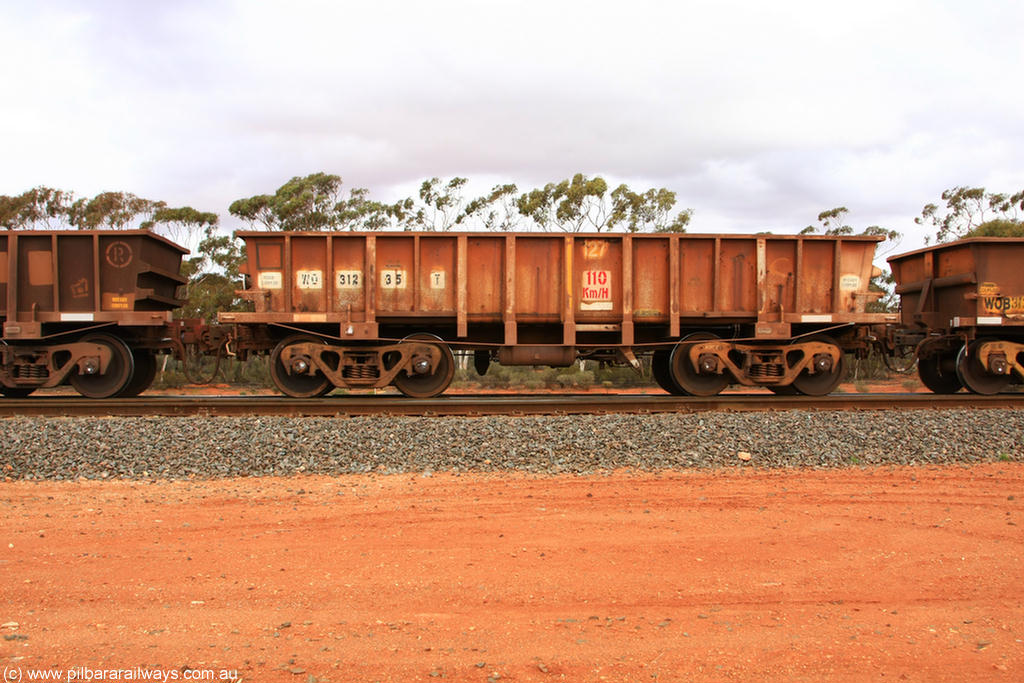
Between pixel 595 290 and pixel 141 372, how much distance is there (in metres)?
8.08

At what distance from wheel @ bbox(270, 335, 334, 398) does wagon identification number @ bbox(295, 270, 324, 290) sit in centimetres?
81

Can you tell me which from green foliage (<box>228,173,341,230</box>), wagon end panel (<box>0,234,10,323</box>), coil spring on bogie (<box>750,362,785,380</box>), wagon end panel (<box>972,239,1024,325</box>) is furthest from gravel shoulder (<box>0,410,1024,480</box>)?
green foliage (<box>228,173,341,230</box>)

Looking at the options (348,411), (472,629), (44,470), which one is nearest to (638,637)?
(472,629)

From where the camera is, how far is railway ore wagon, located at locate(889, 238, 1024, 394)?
1108 centimetres

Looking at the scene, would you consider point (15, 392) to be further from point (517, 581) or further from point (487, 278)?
point (517, 581)

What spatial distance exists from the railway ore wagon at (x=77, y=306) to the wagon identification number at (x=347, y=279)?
286 centimetres

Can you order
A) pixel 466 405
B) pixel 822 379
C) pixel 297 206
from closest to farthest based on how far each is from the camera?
pixel 466 405, pixel 822 379, pixel 297 206

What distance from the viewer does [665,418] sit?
825cm

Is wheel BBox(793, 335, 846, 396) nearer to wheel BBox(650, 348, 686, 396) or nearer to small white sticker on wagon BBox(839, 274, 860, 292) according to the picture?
small white sticker on wagon BBox(839, 274, 860, 292)

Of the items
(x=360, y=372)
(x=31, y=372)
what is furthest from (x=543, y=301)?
(x=31, y=372)

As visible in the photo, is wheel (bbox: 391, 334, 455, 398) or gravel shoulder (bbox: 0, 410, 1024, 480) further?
wheel (bbox: 391, 334, 455, 398)

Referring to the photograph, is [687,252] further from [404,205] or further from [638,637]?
[404,205]

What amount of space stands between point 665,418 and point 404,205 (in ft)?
79.0

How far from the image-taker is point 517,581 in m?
3.88
